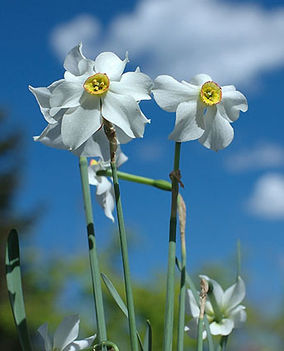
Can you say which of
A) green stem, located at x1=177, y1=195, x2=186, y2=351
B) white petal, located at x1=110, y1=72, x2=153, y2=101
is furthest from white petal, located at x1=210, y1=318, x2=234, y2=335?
white petal, located at x1=110, y1=72, x2=153, y2=101

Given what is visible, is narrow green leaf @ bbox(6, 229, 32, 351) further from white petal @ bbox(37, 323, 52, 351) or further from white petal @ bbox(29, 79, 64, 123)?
white petal @ bbox(29, 79, 64, 123)

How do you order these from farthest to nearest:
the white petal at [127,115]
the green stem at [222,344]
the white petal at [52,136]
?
1. the green stem at [222,344]
2. the white petal at [52,136]
3. the white petal at [127,115]

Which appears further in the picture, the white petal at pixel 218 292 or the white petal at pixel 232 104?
the white petal at pixel 218 292

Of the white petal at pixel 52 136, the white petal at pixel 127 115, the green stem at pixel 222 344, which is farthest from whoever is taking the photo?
the green stem at pixel 222 344

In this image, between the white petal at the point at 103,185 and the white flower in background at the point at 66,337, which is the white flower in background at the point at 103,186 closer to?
the white petal at the point at 103,185

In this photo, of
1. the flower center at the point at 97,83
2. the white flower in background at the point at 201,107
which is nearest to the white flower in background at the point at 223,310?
the white flower in background at the point at 201,107

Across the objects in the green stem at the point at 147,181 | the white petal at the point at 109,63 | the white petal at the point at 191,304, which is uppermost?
the white petal at the point at 109,63

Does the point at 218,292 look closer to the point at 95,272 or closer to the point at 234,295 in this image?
the point at 234,295

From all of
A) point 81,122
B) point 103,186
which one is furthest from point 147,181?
point 81,122
